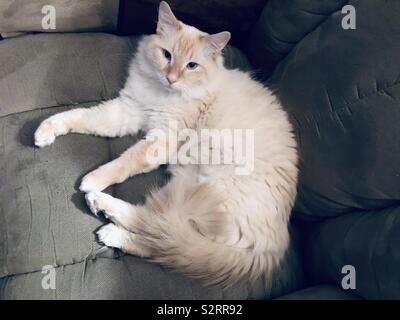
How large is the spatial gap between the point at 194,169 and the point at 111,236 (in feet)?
1.27

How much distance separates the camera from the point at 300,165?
1432 millimetres

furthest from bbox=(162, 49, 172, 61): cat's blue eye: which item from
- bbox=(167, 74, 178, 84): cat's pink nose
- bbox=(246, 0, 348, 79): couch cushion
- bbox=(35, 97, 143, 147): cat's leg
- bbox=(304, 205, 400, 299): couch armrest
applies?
bbox=(304, 205, 400, 299): couch armrest

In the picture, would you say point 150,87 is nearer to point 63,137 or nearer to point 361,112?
point 63,137

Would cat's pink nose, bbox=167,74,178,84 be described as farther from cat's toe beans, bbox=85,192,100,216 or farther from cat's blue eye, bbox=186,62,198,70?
cat's toe beans, bbox=85,192,100,216

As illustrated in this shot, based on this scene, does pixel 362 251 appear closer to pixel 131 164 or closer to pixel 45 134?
pixel 131 164

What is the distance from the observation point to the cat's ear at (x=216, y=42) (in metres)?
1.41

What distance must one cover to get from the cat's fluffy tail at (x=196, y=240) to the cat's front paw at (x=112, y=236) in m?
0.07

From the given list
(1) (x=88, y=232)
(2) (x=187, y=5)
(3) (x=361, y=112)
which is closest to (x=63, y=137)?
(1) (x=88, y=232)

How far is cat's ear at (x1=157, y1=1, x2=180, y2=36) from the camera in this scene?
1.43 meters
